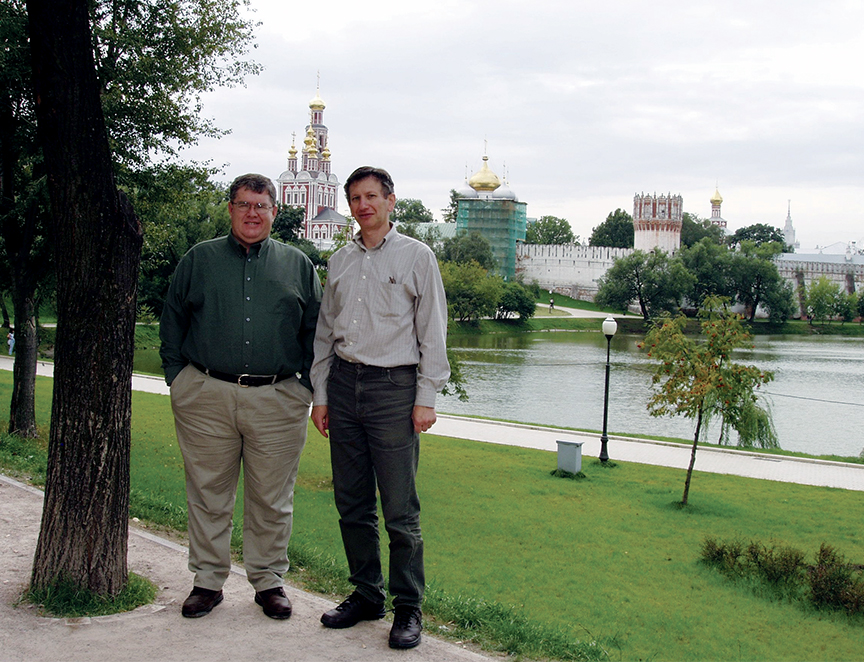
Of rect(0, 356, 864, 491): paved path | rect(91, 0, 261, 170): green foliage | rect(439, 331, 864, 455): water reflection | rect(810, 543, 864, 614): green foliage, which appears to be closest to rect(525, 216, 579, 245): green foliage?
rect(439, 331, 864, 455): water reflection

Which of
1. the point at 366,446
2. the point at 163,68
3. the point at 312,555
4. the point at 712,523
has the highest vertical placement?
the point at 163,68

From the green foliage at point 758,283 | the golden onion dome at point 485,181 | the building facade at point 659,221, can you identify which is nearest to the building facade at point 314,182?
the golden onion dome at point 485,181

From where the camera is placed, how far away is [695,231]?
89188 millimetres

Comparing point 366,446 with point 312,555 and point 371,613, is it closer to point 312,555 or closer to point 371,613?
point 371,613

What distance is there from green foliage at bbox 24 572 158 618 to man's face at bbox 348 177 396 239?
1.83m

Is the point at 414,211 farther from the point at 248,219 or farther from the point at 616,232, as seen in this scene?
the point at 248,219

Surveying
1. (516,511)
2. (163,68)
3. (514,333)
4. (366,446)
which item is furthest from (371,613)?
(514,333)

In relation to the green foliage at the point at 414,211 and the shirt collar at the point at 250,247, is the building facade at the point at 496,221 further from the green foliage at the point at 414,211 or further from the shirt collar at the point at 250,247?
the shirt collar at the point at 250,247

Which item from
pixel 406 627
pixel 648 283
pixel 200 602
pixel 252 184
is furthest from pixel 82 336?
pixel 648 283

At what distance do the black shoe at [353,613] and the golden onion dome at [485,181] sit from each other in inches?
2953

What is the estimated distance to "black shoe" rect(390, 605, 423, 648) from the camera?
3.19 m

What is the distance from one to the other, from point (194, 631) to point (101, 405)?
1.05 meters

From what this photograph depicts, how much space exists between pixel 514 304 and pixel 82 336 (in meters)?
49.8

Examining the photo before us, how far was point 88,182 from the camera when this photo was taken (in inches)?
144
